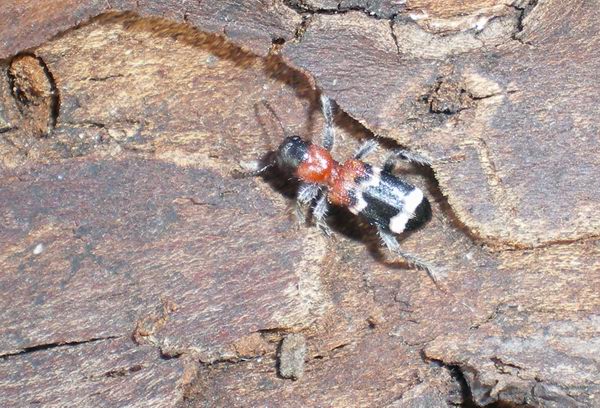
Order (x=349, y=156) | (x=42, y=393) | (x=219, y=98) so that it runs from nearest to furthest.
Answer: (x=42, y=393), (x=219, y=98), (x=349, y=156)

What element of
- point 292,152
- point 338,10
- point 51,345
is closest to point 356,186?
point 292,152

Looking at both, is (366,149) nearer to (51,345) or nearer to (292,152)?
(292,152)

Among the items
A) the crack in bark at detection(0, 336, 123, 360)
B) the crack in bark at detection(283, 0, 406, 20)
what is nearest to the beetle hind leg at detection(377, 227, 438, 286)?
the crack in bark at detection(283, 0, 406, 20)

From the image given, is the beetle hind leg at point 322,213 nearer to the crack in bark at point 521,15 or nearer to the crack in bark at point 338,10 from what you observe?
the crack in bark at point 338,10

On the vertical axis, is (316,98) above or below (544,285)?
above

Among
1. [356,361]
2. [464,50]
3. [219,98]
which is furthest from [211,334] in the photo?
[464,50]

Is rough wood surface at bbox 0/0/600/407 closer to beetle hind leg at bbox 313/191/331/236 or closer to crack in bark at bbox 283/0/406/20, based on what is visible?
crack in bark at bbox 283/0/406/20

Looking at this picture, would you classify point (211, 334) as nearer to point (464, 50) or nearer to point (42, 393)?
point (42, 393)

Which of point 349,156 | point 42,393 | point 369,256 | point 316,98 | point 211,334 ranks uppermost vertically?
point 316,98
